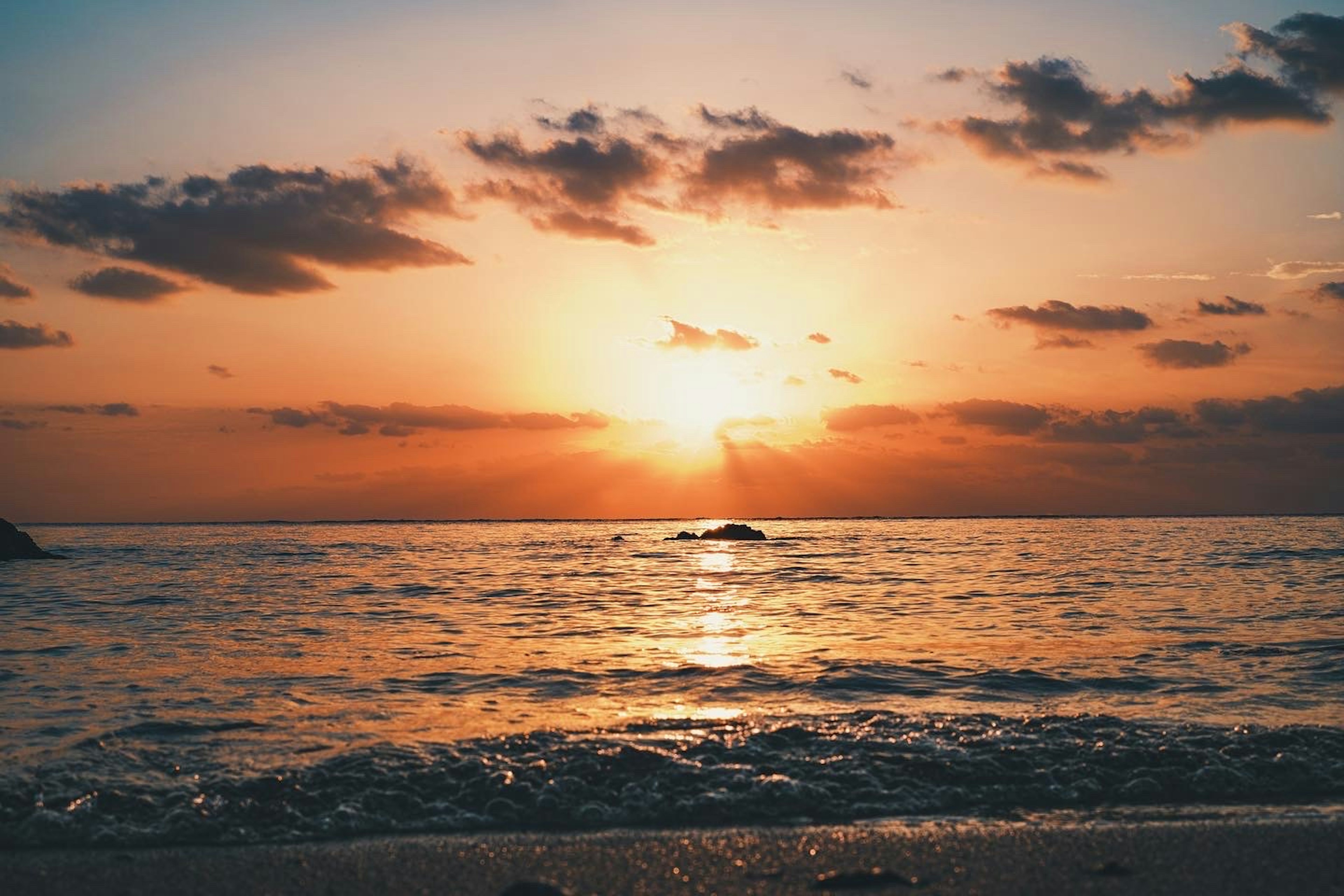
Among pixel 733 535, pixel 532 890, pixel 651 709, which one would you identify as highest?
pixel 532 890

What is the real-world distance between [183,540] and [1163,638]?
113 m

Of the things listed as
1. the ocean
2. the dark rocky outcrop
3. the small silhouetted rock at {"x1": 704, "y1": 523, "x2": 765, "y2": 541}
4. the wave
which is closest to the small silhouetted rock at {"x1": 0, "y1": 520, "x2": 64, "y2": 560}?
the ocean

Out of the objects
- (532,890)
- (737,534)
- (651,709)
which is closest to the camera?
(532,890)

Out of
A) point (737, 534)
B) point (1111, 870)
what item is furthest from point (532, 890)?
point (737, 534)

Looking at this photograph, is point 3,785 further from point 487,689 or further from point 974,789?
point 974,789

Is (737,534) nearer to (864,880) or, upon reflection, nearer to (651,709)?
(651,709)

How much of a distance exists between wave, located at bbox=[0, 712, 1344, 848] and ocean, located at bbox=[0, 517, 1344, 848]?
1.4 inches

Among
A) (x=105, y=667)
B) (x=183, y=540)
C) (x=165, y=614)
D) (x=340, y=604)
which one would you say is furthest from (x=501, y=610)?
(x=183, y=540)

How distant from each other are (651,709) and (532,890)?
604 centimetres

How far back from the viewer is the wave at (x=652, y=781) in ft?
25.7

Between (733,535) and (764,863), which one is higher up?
(764,863)

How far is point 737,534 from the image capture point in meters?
93.6

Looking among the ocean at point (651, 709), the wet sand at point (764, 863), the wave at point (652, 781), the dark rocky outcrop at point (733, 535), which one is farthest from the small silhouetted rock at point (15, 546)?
the wet sand at point (764, 863)

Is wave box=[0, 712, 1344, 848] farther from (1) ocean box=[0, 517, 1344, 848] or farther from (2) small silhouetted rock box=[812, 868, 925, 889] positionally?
(2) small silhouetted rock box=[812, 868, 925, 889]
